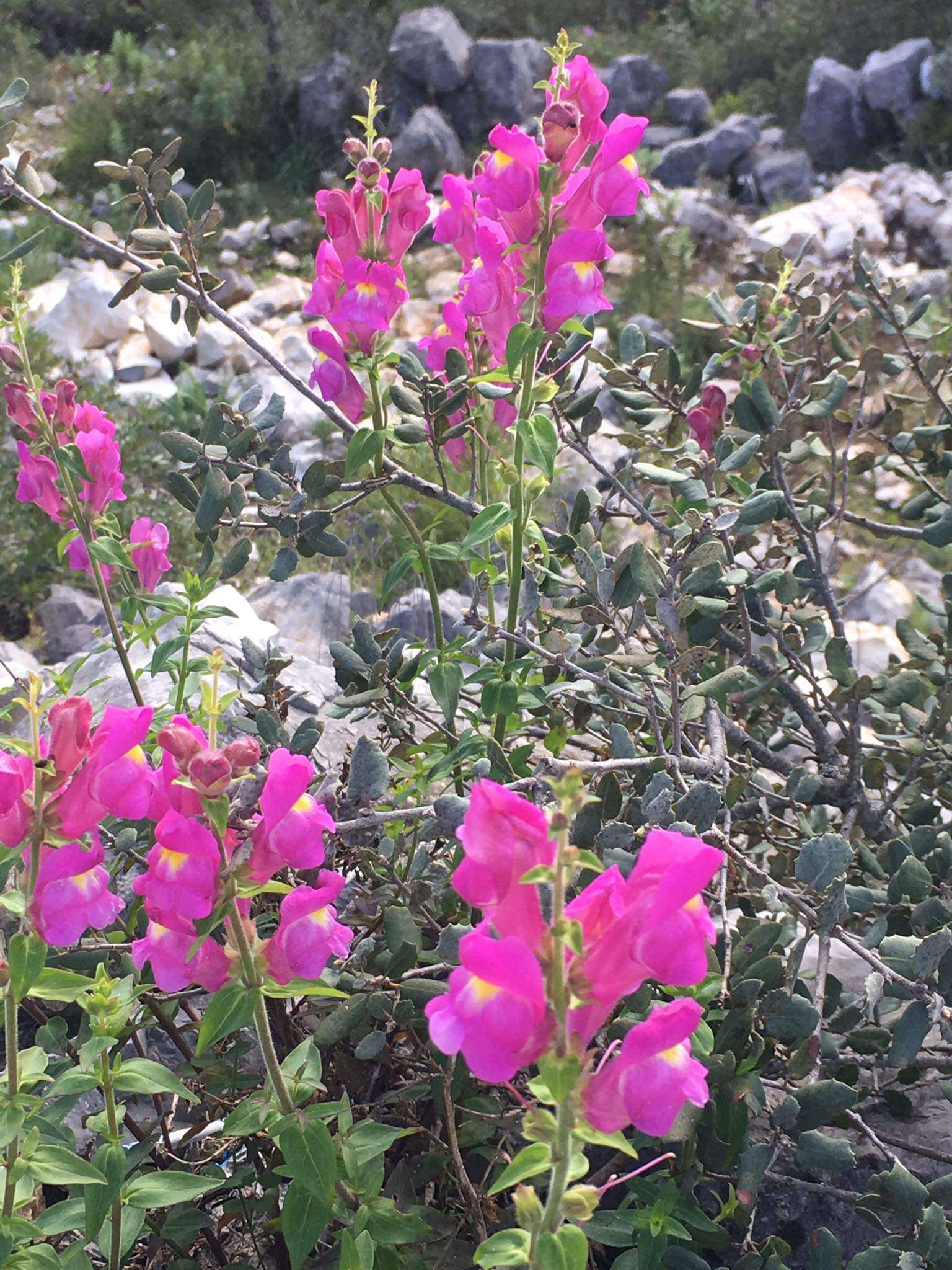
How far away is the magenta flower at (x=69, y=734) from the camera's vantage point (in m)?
1.15

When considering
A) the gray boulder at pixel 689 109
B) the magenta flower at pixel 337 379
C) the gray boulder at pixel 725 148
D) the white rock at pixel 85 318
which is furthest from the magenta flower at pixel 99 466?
the gray boulder at pixel 689 109

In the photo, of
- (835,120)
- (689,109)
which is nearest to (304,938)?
(835,120)

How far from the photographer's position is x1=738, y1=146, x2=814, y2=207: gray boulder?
916cm

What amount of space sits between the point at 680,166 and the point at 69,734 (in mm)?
9556

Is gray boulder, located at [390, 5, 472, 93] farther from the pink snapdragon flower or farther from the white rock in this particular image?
the pink snapdragon flower

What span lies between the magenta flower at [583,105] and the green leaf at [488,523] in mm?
486

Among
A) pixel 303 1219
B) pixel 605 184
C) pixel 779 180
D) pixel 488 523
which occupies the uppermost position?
pixel 605 184

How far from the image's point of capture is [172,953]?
1161mm

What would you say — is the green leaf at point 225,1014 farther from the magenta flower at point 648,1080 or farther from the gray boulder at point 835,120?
the gray boulder at point 835,120

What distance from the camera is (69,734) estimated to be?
1155 millimetres

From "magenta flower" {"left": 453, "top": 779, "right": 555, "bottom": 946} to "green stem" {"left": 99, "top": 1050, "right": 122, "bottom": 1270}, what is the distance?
1.80ft

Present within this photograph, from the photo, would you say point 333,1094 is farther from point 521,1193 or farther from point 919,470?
point 919,470

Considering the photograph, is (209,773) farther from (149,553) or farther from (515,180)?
(149,553)

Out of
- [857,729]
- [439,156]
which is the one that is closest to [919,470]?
[857,729]
